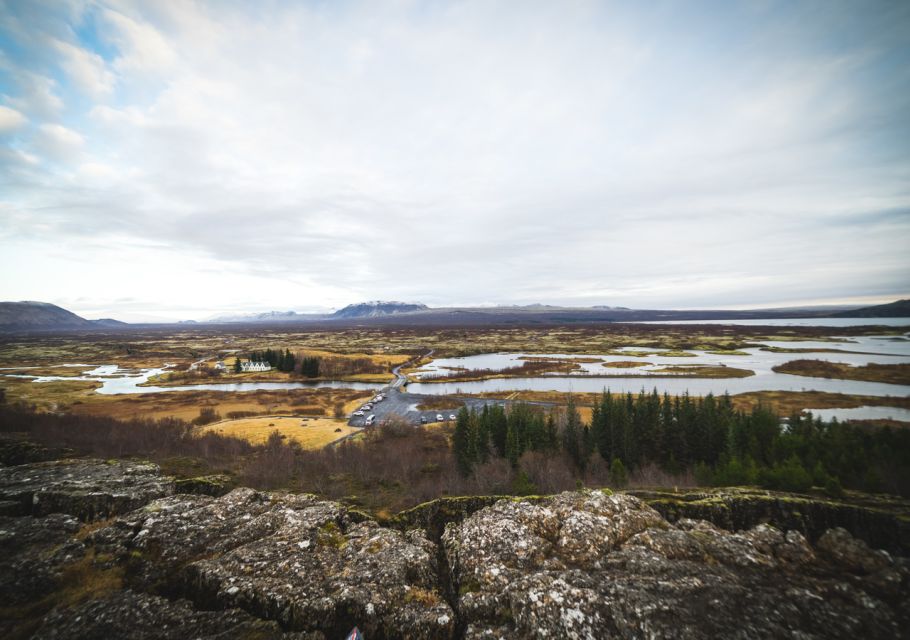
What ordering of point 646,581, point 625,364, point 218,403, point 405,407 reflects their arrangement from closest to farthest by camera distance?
point 646,581 → point 405,407 → point 218,403 → point 625,364

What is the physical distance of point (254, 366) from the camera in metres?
113

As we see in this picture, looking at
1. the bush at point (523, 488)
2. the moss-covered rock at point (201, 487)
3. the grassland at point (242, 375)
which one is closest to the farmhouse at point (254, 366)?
the grassland at point (242, 375)

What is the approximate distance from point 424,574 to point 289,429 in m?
46.7

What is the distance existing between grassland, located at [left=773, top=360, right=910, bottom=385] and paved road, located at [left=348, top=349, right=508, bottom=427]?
7375 centimetres

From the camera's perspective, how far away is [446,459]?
37656mm

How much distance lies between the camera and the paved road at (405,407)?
184 feet

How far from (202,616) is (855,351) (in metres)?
Answer: 165

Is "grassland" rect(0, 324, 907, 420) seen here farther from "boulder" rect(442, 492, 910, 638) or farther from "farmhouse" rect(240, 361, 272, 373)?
"boulder" rect(442, 492, 910, 638)

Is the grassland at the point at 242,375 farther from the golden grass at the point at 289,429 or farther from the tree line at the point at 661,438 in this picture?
the tree line at the point at 661,438

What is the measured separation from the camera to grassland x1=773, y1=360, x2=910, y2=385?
2698 inches

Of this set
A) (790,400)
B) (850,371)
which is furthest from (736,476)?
(850,371)

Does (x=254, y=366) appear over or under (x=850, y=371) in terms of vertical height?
under

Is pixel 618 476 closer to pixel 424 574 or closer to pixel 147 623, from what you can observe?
pixel 424 574

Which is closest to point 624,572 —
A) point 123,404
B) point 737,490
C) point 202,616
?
point 737,490
